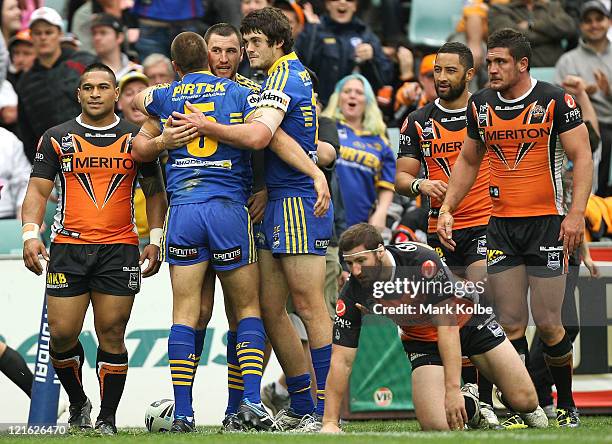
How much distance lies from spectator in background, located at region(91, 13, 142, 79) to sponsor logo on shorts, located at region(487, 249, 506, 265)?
547cm

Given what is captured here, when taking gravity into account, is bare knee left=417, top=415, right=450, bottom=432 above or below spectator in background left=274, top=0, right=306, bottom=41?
below

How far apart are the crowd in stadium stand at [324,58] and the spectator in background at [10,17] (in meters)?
0.01

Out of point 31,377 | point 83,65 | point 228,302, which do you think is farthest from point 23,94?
point 228,302

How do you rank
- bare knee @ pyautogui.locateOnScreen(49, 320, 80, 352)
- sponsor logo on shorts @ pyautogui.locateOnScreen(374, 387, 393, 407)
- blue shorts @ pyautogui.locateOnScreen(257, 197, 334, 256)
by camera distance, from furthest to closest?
sponsor logo on shorts @ pyautogui.locateOnScreen(374, 387, 393, 407)
bare knee @ pyautogui.locateOnScreen(49, 320, 80, 352)
blue shorts @ pyautogui.locateOnScreen(257, 197, 334, 256)

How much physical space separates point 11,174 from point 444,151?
4549 mm

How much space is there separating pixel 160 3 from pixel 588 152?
639 centimetres

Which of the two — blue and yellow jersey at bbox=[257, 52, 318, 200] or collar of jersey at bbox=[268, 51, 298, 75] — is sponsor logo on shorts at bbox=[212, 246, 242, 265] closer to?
blue and yellow jersey at bbox=[257, 52, 318, 200]

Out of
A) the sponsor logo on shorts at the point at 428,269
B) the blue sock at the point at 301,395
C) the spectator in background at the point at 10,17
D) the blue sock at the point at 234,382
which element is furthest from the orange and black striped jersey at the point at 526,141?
the spectator in background at the point at 10,17

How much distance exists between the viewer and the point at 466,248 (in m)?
9.16

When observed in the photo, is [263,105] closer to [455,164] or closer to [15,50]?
[455,164]

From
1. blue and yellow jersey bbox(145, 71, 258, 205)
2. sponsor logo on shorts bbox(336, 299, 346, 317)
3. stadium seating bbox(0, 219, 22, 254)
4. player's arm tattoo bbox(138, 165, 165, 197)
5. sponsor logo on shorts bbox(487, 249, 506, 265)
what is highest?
blue and yellow jersey bbox(145, 71, 258, 205)

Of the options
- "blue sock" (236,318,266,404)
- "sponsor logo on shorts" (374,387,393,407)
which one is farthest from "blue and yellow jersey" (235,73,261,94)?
"sponsor logo on shorts" (374,387,393,407)

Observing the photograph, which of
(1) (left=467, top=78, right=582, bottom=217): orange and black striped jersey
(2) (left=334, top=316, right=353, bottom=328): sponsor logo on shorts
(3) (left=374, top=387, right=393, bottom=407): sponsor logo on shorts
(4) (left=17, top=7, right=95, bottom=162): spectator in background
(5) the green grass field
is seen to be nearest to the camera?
(5) the green grass field

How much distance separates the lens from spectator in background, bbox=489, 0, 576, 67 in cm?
1459
